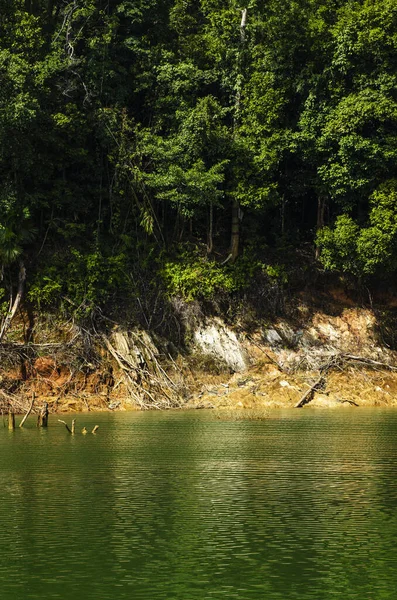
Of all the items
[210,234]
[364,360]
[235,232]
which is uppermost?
[235,232]

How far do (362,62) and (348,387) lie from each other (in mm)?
15184

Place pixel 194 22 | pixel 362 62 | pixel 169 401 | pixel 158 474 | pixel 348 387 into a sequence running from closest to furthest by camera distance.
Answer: pixel 158 474, pixel 169 401, pixel 348 387, pixel 362 62, pixel 194 22

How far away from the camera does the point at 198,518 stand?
15523 mm

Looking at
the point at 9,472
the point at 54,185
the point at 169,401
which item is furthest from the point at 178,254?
the point at 9,472

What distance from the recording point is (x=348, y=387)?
146 ft

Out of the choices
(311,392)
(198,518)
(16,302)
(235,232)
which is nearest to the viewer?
(198,518)

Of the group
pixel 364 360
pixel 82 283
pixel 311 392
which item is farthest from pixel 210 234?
pixel 311 392

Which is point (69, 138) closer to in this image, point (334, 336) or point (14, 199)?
point (14, 199)

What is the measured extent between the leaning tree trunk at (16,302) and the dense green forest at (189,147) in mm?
92

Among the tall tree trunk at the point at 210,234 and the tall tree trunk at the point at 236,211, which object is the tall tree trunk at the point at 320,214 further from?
the tall tree trunk at the point at 210,234

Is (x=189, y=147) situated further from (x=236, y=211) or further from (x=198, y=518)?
(x=198, y=518)

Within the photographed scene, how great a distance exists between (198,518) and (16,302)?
95.3ft

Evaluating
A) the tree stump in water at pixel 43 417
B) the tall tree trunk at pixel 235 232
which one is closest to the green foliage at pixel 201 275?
the tall tree trunk at pixel 235 232

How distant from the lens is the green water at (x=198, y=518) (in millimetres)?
11570
